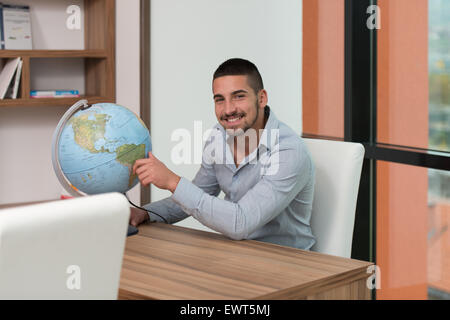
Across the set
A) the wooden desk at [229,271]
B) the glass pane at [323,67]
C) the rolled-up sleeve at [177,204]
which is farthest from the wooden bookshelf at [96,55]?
the wooden desk at [229,271]

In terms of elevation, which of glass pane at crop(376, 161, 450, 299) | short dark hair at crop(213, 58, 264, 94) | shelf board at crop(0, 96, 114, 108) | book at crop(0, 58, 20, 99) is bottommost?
glass pane at crop(376, 161, 450, 299)

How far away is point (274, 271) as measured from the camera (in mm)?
1741

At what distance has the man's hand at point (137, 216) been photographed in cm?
230

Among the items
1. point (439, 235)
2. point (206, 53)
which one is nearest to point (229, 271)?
point (439, 235)

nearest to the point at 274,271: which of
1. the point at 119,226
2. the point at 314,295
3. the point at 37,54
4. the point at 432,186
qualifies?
the point at 314,295

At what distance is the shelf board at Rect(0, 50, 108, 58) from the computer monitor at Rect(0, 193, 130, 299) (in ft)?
7.39

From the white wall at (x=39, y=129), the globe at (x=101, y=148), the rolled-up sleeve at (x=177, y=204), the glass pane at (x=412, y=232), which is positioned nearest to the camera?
the globe at (x=101, y=148)

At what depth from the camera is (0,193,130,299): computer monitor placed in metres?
1.13

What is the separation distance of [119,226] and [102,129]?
2.72 ft

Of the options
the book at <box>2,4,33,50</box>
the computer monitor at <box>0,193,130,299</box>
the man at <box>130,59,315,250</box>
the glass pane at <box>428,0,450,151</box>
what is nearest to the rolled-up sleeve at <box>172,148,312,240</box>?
the man at <box>130,59,315,250</box>

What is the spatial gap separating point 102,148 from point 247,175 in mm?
529

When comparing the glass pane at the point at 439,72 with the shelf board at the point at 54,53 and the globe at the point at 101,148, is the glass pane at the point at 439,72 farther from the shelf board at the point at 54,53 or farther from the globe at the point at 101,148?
the shelf board at the point at 54,53

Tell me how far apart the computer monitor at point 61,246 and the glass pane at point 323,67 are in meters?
2.37

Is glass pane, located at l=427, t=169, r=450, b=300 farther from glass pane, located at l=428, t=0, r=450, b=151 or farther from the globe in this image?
the globe
